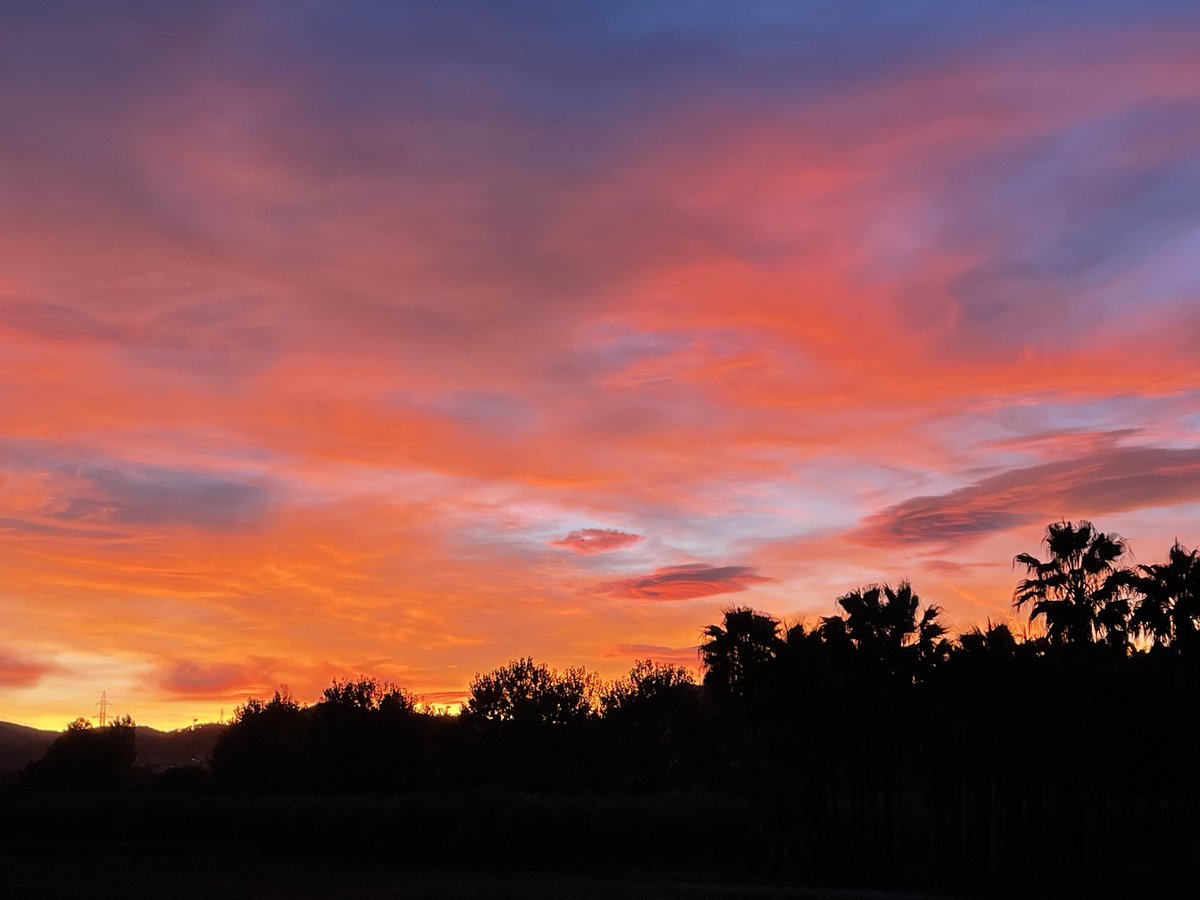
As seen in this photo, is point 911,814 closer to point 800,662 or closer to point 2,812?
point 800,662

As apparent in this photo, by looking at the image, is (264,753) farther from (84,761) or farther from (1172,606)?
(1172,606)

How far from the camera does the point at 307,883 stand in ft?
180

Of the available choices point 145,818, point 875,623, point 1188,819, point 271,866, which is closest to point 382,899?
point 271,866

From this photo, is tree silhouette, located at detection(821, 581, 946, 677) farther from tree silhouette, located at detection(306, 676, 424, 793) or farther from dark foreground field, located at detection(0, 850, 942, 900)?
tree silhouette, located at detection(306, 676, 424, 793)

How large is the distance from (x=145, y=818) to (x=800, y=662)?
180ft

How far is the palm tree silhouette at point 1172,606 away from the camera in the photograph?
165 ft

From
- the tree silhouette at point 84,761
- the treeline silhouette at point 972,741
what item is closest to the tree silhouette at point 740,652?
the treeline silhouette at point 972,741

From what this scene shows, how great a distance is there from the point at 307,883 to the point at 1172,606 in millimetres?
42018

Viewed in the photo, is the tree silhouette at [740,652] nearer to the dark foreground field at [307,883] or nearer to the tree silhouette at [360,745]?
the dark foreground field at [307,883]

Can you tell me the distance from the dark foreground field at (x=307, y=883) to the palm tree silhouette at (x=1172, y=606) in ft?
55.1

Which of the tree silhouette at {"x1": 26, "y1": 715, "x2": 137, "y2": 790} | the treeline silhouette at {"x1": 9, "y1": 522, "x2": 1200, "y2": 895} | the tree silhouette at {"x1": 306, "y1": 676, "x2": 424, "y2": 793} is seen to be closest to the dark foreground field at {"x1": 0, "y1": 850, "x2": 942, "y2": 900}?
the treeline silhouette at {"x1": 9, "y1": 522, "x2": 1200, "y2": 895}

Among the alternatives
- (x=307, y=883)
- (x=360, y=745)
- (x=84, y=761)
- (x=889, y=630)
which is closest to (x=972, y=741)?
(x=889, y=630)

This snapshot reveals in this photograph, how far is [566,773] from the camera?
105188 mm

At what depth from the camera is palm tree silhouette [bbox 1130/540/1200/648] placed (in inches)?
1980
